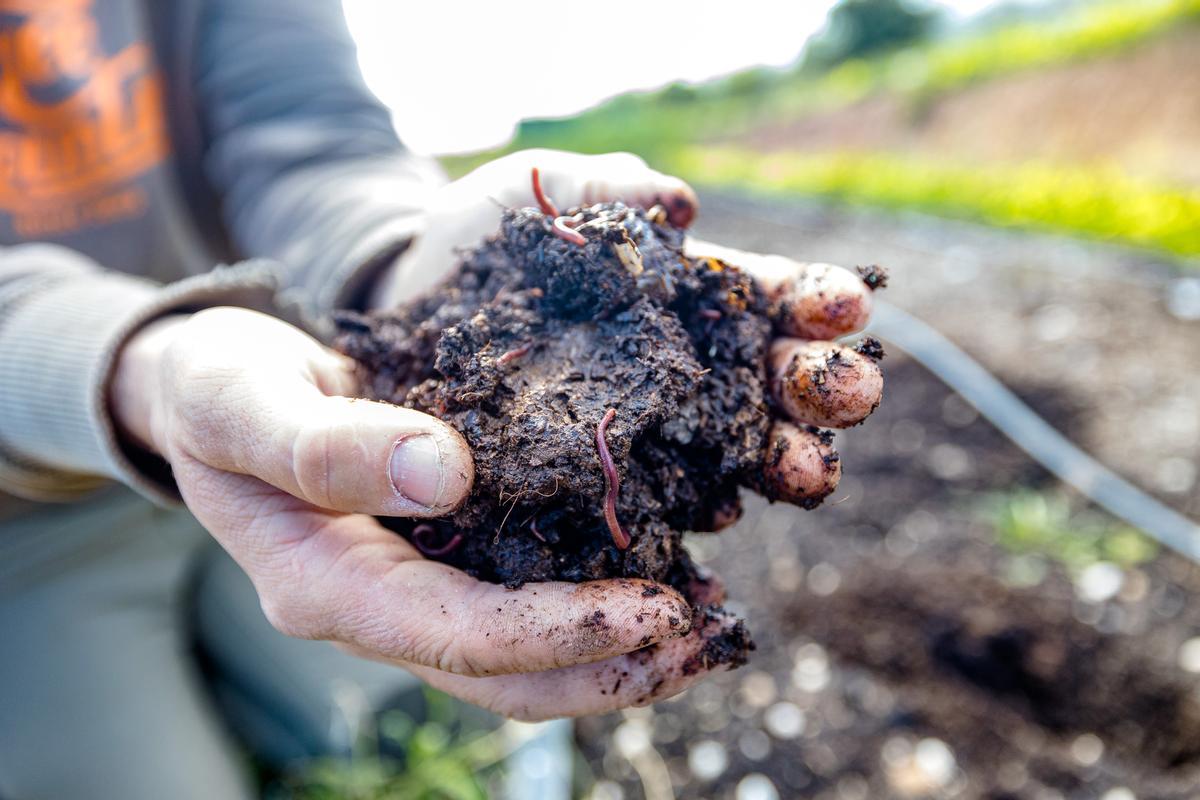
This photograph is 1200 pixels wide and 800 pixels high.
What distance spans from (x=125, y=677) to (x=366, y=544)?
1.77m

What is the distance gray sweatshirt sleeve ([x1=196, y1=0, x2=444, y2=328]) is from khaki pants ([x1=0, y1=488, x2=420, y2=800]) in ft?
3.42

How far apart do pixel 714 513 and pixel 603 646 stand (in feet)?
1.44

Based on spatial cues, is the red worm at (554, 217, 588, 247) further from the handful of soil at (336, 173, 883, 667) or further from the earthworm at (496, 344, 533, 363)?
the earthworm at (496, 344, 533, 363)

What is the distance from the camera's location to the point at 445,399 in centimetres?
125

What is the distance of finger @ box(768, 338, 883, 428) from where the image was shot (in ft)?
4.16

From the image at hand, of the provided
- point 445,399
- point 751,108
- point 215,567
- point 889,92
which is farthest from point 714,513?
point 751,108

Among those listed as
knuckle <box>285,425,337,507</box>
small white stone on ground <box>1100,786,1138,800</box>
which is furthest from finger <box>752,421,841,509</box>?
small white stone on ground <box>1100,786,1138,800</box>

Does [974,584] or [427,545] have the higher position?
[427,545]

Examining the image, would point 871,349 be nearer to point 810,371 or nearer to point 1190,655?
point 810,371

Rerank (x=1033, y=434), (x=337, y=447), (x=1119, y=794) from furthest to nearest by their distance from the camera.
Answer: (x=1033, y=434)
(x=1119, y=794)
(x=337, y=447)

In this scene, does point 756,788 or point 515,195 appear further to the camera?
point 756,788

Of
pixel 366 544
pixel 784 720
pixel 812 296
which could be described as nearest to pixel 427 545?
pixel 366 544

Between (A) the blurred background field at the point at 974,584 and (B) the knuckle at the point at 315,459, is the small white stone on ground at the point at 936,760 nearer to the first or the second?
(A) the blurred background field at the point at 974,584

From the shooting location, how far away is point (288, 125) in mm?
2594
